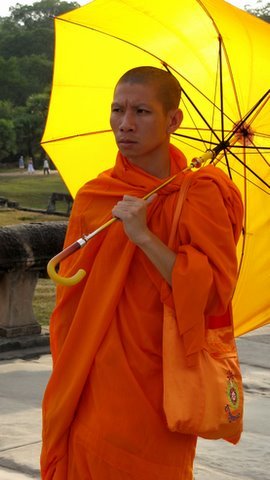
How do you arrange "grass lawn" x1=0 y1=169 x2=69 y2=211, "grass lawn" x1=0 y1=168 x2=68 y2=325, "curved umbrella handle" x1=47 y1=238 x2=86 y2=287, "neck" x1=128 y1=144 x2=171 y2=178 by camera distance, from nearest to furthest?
"curved umbrella handle" x1=47 y1=238 x2=86 y2=287 < "neck" x1=128 y1=144 x2=171 y2=178 < "grass lawn" x1=0 y1=168 x2=68 y2=325 < "grass lawn" x1=0 y1=169 x2=69 y2=211

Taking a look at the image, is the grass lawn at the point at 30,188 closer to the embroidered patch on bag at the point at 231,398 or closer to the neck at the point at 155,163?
the neck at the point at 155,163

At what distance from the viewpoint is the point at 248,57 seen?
132 inches

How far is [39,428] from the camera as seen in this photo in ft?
15.8

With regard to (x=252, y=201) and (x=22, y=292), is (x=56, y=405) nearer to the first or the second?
(x=252, y=201)

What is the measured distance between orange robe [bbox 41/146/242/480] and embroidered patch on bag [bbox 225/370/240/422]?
0.14m

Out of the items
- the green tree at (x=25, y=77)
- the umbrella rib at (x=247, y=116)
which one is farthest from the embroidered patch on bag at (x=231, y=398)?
the green tree at (x=25, y=77)

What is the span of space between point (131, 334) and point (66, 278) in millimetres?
238

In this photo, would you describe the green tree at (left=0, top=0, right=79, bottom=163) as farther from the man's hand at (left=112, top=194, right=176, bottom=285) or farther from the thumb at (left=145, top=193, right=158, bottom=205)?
the man's hand at (left=112, top=194, right=176, bottom=285)

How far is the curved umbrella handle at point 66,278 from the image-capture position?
2723mm

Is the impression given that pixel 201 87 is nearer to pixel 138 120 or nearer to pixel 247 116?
pixel 247 116

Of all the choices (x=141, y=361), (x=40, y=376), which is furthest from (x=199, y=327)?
(x=40, y=376)

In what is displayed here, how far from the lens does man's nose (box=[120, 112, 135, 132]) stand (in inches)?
114

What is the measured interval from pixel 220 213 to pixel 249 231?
0.84m

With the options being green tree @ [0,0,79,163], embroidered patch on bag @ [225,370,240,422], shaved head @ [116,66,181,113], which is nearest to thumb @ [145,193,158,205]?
shaved head @ [116,66,181,113]
